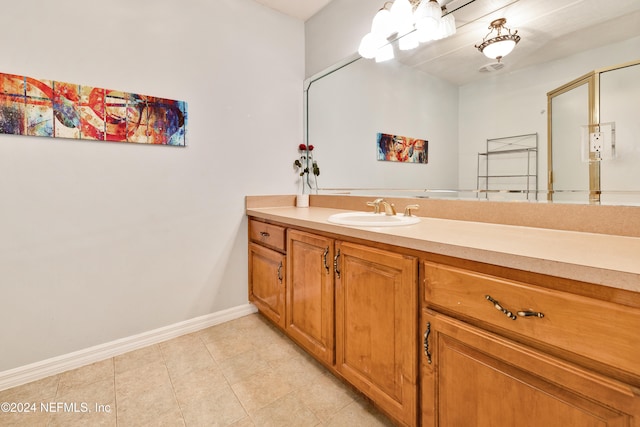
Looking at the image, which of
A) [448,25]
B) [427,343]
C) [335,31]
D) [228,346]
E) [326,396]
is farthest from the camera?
[335,31]

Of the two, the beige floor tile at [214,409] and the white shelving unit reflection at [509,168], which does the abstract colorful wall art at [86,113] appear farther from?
the white shelving unit reflection at [509,168]

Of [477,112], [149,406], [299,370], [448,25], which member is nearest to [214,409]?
[149,406]

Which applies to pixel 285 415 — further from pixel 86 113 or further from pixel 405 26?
pixel 405 26

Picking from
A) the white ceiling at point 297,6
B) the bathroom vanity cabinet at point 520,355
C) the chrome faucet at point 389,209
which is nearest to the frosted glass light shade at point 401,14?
the white ceiling at point 297,6

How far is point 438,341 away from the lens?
3.18 ft

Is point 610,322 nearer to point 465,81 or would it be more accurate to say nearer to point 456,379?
point 456,379

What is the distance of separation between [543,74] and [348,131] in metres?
1.29

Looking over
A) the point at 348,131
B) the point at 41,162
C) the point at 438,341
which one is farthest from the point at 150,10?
the point at 438,341

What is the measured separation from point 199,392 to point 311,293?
0.72 metres

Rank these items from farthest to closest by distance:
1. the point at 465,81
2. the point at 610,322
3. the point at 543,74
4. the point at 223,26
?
1. the point at 223,26
2. the point at 465,81
3. the point at 543,74
4. the point at 610,322

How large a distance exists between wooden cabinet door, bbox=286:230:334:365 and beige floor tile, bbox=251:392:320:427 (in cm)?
23

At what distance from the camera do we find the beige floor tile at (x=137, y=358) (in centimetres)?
168

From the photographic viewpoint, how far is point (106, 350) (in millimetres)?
1764

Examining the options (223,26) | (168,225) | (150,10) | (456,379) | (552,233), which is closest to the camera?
(456,379)
